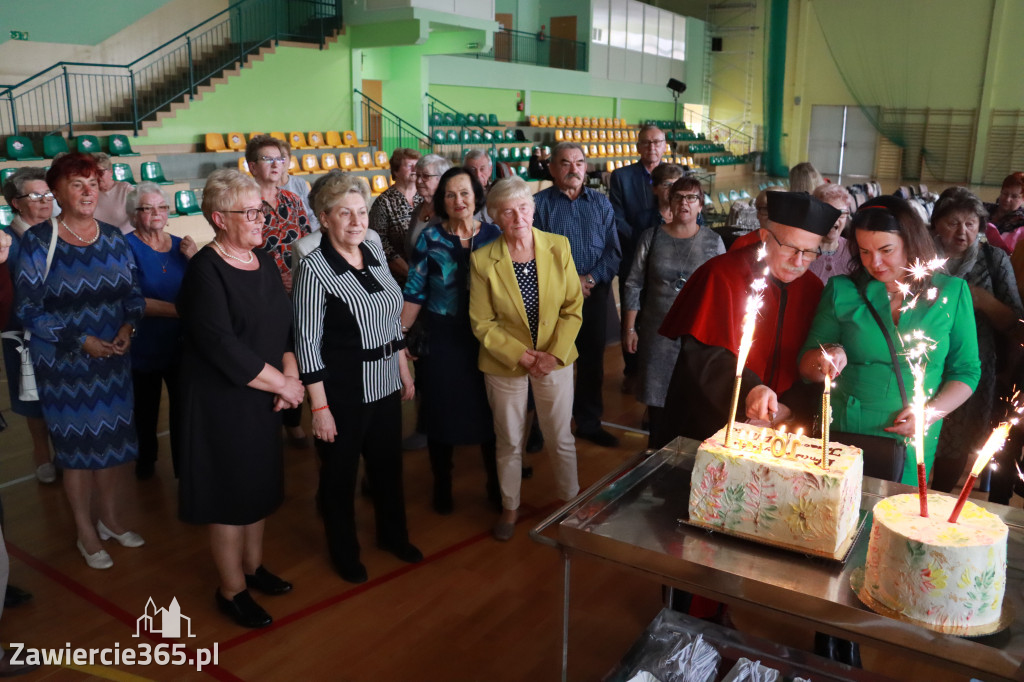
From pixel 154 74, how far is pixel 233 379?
37.2 ft

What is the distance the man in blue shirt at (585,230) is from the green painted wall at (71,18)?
30.4 feet

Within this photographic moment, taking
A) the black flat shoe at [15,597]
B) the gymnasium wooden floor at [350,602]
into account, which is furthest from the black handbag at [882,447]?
the black flat shoe at [15,597]

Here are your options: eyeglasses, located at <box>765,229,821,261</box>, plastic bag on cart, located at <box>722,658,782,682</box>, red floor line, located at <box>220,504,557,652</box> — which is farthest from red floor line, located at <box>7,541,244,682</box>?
eyeglasses, located at <box>765,229,821,261</box>

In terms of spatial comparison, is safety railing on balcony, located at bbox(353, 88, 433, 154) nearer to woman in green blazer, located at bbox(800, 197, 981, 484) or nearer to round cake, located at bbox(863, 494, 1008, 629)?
woman in green blazer, located at bbox(800, 197, 981, 484)

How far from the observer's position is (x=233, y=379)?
8.18ft

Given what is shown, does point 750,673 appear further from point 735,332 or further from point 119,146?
point 119,146

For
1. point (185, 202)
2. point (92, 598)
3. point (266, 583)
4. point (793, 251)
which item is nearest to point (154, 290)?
point (92, 598)

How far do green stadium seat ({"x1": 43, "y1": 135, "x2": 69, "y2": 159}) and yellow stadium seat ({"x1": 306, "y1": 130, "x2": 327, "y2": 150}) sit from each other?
3641mm

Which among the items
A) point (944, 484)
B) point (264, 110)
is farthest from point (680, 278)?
point (264, 110)

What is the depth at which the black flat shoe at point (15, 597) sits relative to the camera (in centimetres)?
287

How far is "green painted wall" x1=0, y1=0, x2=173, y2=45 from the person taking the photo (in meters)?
10.0

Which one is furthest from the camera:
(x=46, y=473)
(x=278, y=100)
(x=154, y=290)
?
(x=278, y=100)

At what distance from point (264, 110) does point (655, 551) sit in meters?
12.0

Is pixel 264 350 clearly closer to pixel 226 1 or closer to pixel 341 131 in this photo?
pixel 341 131
